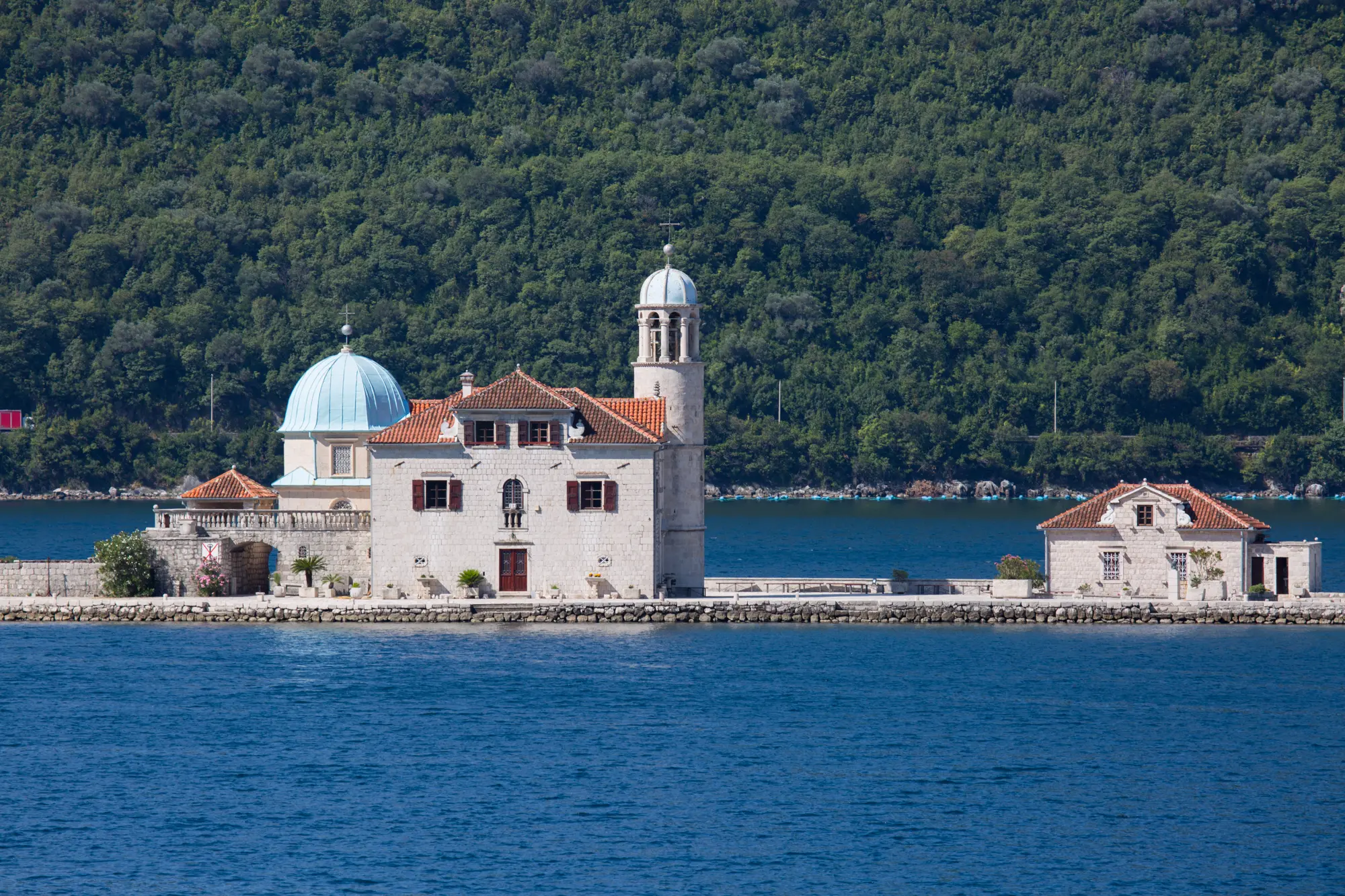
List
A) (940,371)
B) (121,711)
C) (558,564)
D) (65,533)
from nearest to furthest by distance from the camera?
(121,711) < (558,564) < (65,533) < (940,371)

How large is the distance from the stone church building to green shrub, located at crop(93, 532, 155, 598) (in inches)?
19.4

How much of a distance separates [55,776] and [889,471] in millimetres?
140985

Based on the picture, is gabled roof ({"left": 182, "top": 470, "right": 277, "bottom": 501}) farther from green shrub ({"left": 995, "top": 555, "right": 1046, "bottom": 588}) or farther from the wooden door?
green shrub ({"left": 995, "top": 555, "right": 1046, "bottom": 588})

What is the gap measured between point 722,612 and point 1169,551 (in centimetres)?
1337

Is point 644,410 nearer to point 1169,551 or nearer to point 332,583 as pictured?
point 332,583

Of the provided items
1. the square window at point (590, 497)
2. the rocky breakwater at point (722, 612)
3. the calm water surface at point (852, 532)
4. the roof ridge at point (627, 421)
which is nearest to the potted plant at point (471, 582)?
the rocky breakwater at point (722, 612)

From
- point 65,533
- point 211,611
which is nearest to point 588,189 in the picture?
point 65,533

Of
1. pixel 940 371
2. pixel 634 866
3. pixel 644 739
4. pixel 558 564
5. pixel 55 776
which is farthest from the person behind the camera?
pixel 940 371

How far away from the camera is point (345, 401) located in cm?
7350

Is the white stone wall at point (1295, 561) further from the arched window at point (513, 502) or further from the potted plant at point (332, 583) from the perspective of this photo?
the potted plant at point (332, 583)

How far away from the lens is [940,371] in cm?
18500

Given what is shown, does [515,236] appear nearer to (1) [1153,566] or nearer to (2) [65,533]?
(2) [65,533]

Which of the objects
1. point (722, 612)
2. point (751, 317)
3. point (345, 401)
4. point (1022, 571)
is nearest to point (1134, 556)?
point (1022, 571)

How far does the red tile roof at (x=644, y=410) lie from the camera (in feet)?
220
